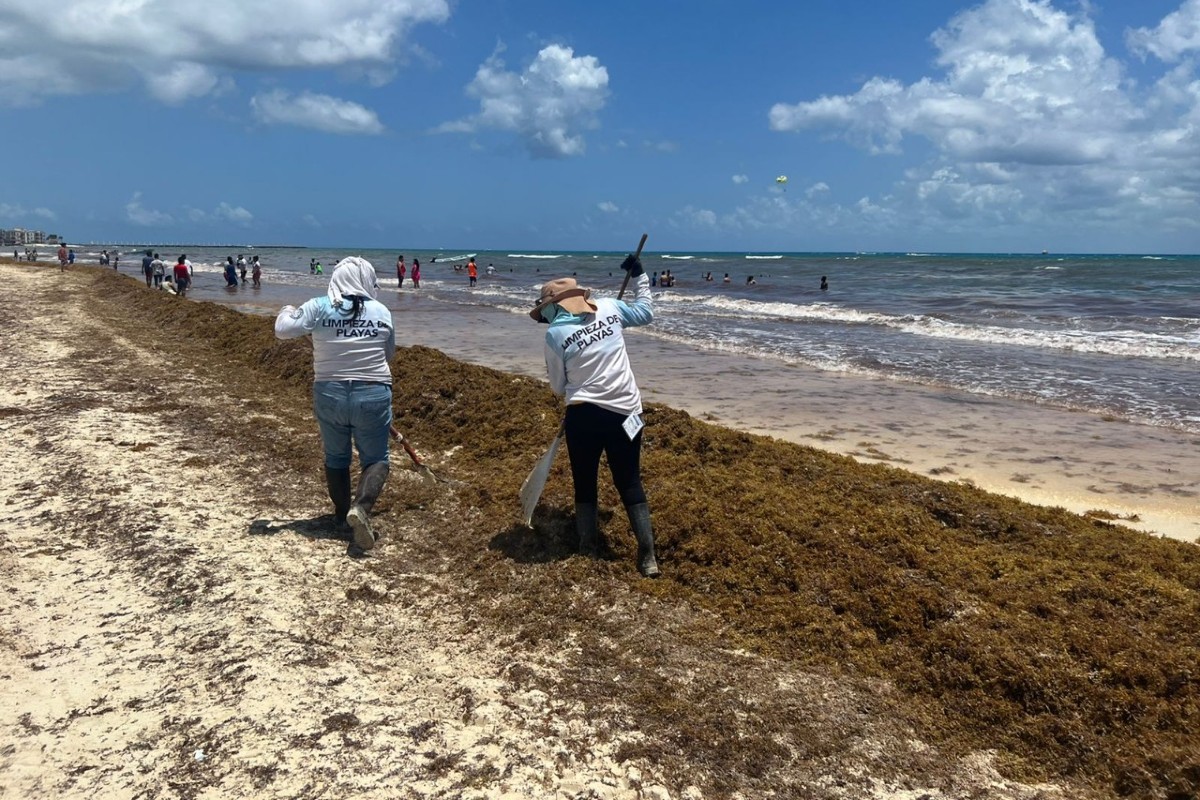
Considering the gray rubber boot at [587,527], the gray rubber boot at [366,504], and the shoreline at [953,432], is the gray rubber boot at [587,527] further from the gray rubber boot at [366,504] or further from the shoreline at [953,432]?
the shoreline at [953,432]

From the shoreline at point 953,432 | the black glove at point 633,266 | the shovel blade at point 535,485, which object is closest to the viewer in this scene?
the shovel blade at point 535,485

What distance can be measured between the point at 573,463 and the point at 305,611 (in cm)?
166

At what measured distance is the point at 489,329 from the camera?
21109mm

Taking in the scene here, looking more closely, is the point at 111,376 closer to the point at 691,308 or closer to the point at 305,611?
the point at 305,611

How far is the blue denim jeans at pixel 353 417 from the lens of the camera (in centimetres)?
485

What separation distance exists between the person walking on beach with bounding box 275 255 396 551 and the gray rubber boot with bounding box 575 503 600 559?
1.29 metres

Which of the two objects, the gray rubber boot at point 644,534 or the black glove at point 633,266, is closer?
the gray rubber boot at point 644,534

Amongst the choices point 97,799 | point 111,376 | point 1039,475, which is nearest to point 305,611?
point 97,799

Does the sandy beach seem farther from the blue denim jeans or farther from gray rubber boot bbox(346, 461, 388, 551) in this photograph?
the blue denim jeans

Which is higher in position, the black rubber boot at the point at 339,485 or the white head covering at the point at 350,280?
the white head covering at the point at 350,280

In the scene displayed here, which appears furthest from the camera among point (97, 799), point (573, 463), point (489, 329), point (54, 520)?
point (489, 329)

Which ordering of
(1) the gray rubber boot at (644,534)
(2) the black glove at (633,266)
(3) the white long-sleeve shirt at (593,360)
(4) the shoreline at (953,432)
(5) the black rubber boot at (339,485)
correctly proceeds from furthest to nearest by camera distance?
(4) the shoreline at (953,432) < (5) the black rubber boot at (339,485) < (2) the black glove at (633,266) < (1) the gray rubber boot at (644,534) < (3) the white long-sleeve shirt at (593,360)

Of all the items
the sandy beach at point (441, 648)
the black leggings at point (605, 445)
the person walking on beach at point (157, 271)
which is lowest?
the sandy beach at point (441, 648)

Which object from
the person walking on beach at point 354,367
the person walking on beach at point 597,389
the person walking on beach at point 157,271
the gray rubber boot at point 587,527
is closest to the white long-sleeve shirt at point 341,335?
the person walking on beach at point 354,367
